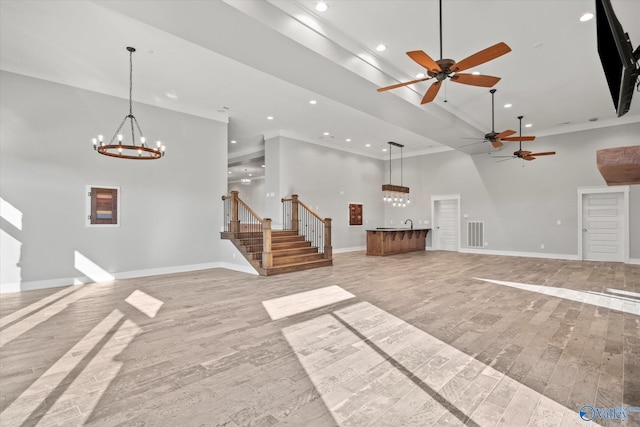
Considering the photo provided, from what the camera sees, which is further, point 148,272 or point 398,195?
point 398,195

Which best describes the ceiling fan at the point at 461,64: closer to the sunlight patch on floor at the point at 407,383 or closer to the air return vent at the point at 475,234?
the sunlight patch on floor at the point at 407,383

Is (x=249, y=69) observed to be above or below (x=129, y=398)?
above

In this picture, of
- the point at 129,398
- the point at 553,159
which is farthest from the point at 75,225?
the point at 553,159

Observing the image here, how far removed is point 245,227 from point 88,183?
11.7 feet

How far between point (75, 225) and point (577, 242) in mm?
12863

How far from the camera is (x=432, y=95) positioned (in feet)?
14.9

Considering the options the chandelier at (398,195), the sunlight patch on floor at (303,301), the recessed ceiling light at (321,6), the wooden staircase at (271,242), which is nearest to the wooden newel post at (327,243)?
the wooden staircase at (271,242)

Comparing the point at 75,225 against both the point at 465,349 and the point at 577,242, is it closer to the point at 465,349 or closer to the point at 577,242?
the point at 465,349

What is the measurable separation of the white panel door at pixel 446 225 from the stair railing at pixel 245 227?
24.7 ft

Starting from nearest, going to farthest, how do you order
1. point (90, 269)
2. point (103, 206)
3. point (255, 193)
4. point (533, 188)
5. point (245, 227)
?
point (90, 269) → point (103, 206) → point (245, 227) → point (533, 188) → point (255, 193)

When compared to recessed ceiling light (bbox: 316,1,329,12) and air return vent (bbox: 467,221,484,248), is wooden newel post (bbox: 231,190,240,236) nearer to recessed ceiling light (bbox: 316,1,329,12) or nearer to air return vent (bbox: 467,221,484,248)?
recessed ceiling light (bbox: 316,1,329,12)

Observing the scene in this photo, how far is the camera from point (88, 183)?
6.55 metres

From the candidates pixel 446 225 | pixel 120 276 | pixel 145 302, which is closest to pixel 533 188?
pixel 446 225

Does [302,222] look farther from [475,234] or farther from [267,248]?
[475,234]
